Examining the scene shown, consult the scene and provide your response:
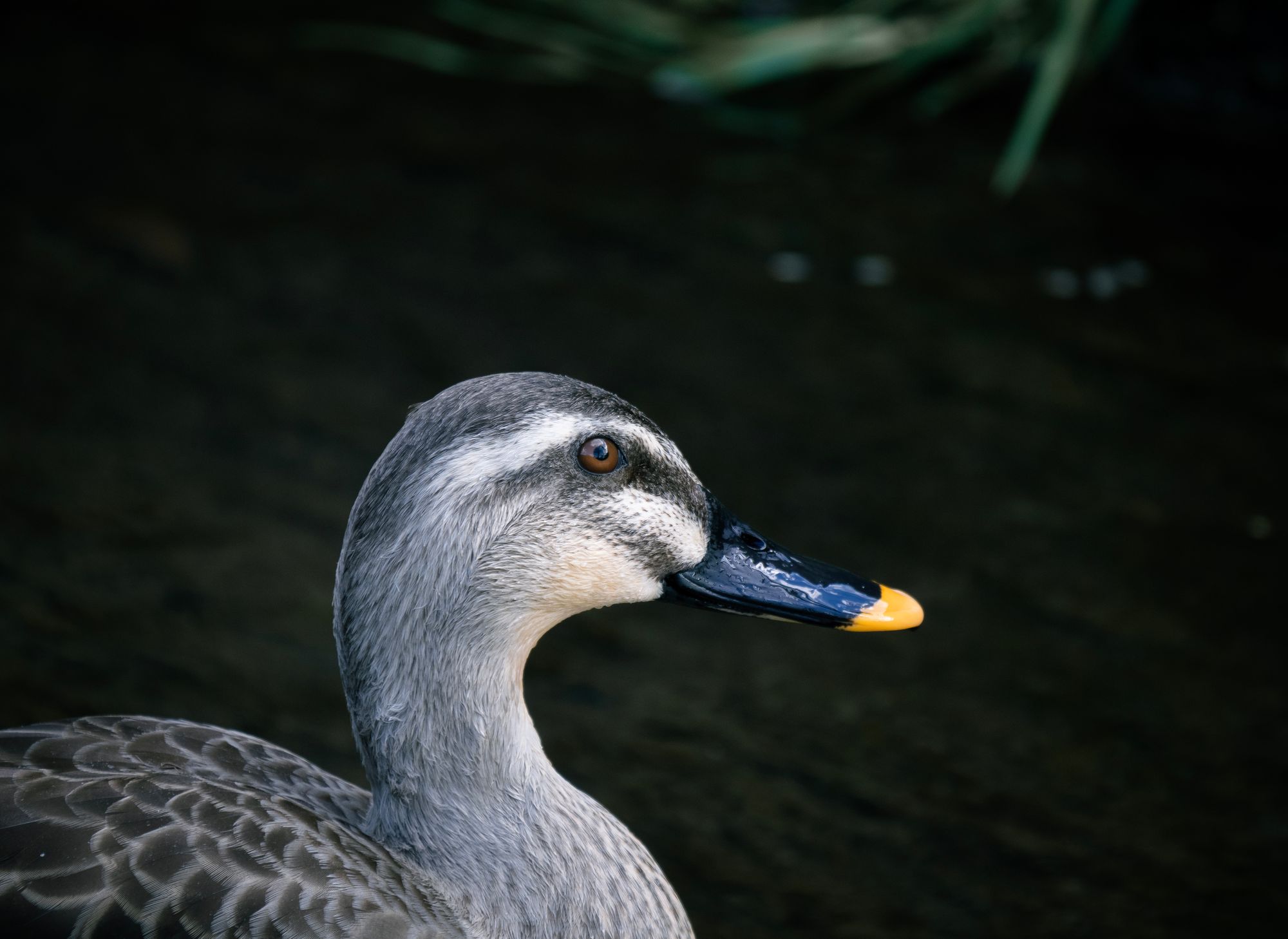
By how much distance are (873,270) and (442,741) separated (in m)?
4.21

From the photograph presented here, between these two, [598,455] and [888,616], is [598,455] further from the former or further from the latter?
[888,616]

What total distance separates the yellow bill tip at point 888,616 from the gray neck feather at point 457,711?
549mm

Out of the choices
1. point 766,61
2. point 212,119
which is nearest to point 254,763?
point 212,119

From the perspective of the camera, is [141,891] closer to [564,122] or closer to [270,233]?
[270,233]

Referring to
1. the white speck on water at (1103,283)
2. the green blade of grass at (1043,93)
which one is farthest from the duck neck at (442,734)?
the green blade of grass at (1043,93)

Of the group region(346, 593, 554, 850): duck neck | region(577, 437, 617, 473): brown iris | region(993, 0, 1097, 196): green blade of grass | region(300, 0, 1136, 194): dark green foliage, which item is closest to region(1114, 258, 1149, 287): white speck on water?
region(993, 0, 1097, 196): green blade of grass

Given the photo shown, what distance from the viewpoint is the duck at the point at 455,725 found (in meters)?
2.27

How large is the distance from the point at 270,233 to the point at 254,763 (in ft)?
12.5

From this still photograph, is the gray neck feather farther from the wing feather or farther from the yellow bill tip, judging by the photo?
the yellow bill tip

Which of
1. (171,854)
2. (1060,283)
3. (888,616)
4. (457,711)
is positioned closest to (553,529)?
(457,711)

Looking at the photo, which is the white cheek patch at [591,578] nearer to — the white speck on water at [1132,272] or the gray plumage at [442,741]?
the gray plumage at [442,741]

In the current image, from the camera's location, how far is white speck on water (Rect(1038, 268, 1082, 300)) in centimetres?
618

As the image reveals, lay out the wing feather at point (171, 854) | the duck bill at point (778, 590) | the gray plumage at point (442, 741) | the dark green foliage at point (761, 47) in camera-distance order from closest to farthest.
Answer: the wing feather at point (171, 854), the gray plumage at point (442, 741), the duck bill at point (778, 590), the dark green foliage at point (761, 47)

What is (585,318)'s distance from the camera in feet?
18.7
